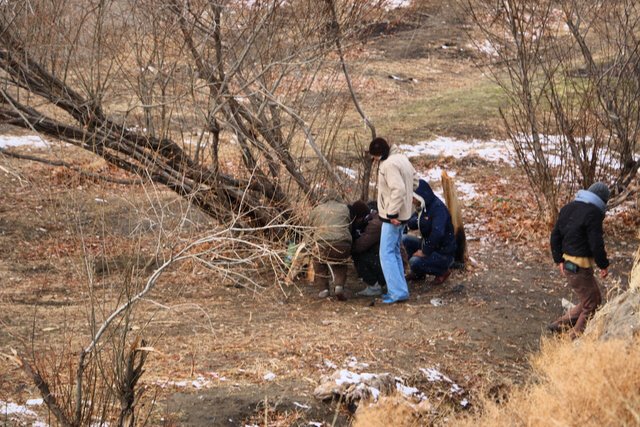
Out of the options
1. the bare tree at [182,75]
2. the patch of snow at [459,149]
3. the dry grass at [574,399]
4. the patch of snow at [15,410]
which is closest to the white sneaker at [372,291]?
the bare tree at [182,75]

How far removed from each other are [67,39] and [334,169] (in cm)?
380

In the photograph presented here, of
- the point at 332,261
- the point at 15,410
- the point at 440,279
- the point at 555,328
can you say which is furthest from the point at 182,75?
the point at 555,328

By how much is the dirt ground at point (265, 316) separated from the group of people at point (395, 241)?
260 millimetres

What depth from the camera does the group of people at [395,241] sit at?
8430mm

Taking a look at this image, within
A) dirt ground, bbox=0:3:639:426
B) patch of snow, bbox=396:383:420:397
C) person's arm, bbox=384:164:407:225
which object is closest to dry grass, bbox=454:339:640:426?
patch of snow, bbox=396:383:420:397

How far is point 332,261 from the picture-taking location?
394 inches

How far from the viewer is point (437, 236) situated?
1008cm

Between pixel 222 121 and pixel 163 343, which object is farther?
pixel 222 121

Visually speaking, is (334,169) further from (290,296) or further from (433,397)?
(433,397)

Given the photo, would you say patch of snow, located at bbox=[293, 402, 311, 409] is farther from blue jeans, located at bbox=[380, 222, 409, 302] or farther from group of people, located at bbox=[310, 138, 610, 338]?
blue jeans, located at bbox=[380, 222, 409, 302]

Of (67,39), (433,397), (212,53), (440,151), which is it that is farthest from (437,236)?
(440,151)

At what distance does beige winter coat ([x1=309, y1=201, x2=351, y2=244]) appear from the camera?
973 centimetres

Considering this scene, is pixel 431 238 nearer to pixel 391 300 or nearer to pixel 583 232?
pixel 391 300

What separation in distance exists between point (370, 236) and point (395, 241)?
460 mm
